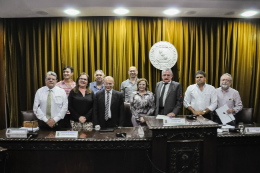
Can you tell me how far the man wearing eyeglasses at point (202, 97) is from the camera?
2977mm

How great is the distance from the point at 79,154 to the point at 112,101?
0.91 m

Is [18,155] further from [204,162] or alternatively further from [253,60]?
[253,60]

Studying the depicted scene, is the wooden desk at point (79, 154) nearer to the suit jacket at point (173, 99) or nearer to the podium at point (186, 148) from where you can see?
the podium at point (186, 148)

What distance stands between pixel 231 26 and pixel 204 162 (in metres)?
3.30

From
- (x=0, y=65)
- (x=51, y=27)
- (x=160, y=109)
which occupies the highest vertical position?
(x=51, y=27)

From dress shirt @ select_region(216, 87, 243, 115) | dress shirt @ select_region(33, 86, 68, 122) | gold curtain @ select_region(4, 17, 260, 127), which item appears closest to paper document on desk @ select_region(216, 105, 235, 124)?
dress shirt @ select_region(216, 87, 243, 115)

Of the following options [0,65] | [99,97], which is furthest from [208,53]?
[0,65]

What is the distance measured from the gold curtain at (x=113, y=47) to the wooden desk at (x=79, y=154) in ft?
6.96

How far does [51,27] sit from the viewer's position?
12.7 feet

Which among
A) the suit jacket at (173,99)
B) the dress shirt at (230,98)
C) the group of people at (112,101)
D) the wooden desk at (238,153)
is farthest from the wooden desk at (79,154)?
the dress shirt at (230,98)

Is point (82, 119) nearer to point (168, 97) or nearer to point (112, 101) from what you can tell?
point (112, 101)

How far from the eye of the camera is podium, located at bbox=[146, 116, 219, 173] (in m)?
1.91

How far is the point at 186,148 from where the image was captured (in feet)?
6.37

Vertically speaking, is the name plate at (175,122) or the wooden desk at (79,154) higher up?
the name plate at (175,122)
